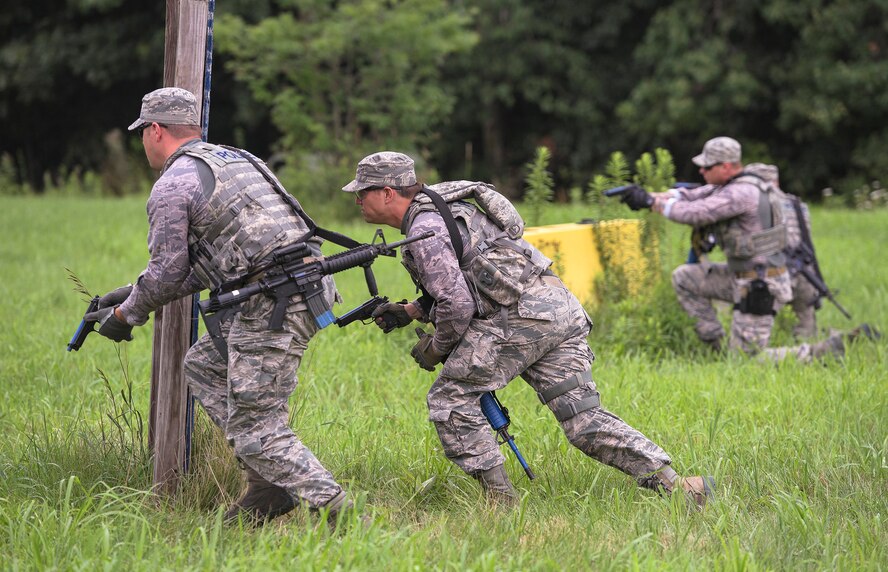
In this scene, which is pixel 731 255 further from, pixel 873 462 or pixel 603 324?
pixel 873 462

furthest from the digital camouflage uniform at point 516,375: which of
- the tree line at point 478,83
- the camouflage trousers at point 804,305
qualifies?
the tree line at point 478,83

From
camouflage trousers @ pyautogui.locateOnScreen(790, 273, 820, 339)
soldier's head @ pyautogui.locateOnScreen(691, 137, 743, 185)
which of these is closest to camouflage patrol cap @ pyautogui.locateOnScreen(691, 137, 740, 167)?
soldier's head @ pyautogui.locateOnScreen(691, 137, 743, 185)

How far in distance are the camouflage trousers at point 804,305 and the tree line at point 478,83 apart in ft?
32.2

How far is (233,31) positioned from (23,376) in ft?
44.1

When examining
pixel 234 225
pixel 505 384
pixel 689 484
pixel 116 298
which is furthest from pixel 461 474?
pixel 116 298

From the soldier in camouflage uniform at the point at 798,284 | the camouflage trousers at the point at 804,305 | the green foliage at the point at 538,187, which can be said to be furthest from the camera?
the camouflage trousers at the point at 804,305

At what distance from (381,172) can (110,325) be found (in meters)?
1.25

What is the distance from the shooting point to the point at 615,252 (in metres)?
8.57

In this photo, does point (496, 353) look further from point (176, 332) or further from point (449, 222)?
point (176, 332)

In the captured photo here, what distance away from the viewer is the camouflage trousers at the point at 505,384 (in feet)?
15.5

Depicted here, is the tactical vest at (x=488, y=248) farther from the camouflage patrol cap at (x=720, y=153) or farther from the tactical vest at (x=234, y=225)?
the camouflage patrol cap at (x=720, y=153)

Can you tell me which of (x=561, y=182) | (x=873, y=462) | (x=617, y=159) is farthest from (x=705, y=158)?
(x=561, y=182)

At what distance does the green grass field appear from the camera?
13.1 ft

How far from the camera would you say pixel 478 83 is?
2892 cm
